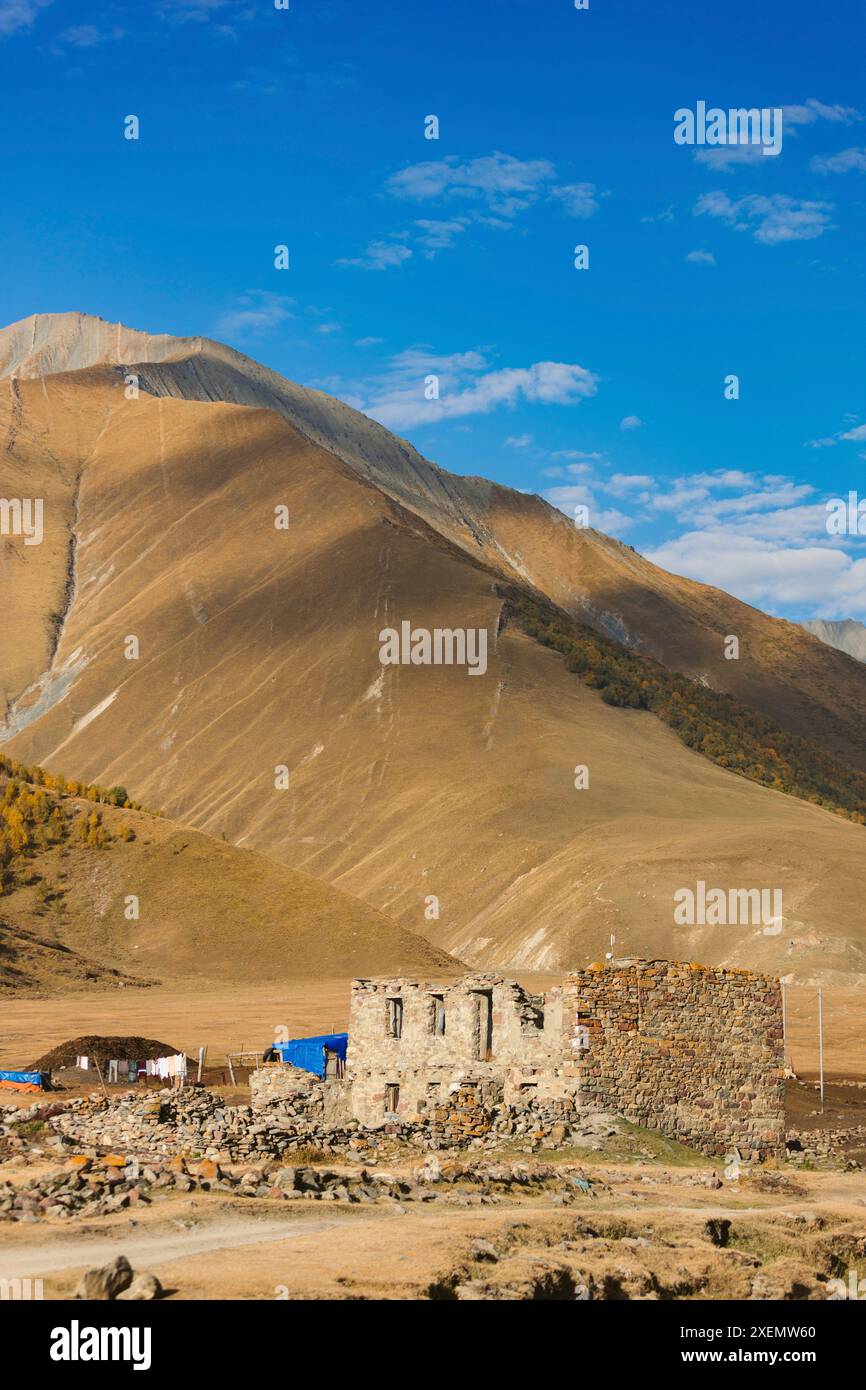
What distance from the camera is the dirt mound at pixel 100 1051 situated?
45.3 m

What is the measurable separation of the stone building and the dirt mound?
66.7 feet

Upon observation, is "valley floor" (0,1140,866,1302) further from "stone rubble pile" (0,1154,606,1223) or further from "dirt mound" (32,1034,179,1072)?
"dirt mound" (32,1034,179,1072)

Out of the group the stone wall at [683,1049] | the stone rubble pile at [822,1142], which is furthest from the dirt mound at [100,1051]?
the stone wall at [683,1049]

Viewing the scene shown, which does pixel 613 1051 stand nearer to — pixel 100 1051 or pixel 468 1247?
pixel 468 1247

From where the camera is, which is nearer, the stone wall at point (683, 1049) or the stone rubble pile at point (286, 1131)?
the stone rubble pile at point (286, 1131)

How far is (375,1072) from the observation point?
27.2 metres

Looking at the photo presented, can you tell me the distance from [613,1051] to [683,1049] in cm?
132

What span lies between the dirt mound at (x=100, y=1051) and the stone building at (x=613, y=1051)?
2033 cm

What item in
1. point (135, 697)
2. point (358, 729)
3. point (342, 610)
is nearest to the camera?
point (358, 729)

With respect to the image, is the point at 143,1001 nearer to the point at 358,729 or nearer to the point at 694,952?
the point at 694,952

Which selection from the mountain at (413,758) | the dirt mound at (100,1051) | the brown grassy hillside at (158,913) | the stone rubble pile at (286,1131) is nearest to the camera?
the stone rubble pile at (286,1131)

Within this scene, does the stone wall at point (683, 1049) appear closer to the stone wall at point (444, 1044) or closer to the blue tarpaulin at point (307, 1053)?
the stone wall at point (444, 1044)
